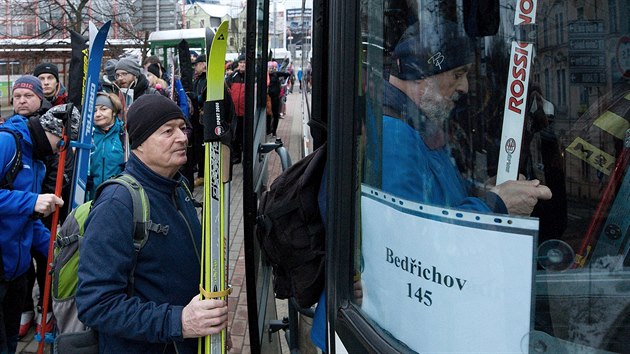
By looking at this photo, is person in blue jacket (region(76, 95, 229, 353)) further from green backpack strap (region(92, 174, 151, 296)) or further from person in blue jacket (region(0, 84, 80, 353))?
person in blue jacket (region(0, 84, 80, 353))

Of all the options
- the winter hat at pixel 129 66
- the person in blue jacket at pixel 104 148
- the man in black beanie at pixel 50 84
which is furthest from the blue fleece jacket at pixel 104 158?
the winter hat at pixel 129 66

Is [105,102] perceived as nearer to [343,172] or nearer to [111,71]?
[111,71]

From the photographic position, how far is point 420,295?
54.1 inches

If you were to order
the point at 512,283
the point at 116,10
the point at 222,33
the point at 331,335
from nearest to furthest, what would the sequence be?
the point at 512,283 < the point at 331,335 < the point at 222,33 < the point at 116,10

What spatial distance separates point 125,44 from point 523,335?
26716 millimetres

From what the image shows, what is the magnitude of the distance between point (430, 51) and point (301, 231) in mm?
834

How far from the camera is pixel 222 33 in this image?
192 cm

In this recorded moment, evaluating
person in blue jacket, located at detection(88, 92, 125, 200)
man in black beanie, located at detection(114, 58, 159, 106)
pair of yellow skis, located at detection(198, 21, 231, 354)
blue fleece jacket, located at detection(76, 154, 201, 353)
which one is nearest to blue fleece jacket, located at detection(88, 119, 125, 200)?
person in blue jacket, located at detection(88, 92, 125, 200)

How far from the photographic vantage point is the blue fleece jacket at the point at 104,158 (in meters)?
4.49

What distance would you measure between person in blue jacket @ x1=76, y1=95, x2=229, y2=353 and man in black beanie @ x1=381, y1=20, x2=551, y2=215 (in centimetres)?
89

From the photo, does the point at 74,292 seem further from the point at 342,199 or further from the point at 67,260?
the point at 342,199

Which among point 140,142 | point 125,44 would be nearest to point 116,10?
point 125,44

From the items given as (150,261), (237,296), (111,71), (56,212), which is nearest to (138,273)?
(150,261)

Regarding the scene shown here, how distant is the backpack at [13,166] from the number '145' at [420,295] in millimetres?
2603
